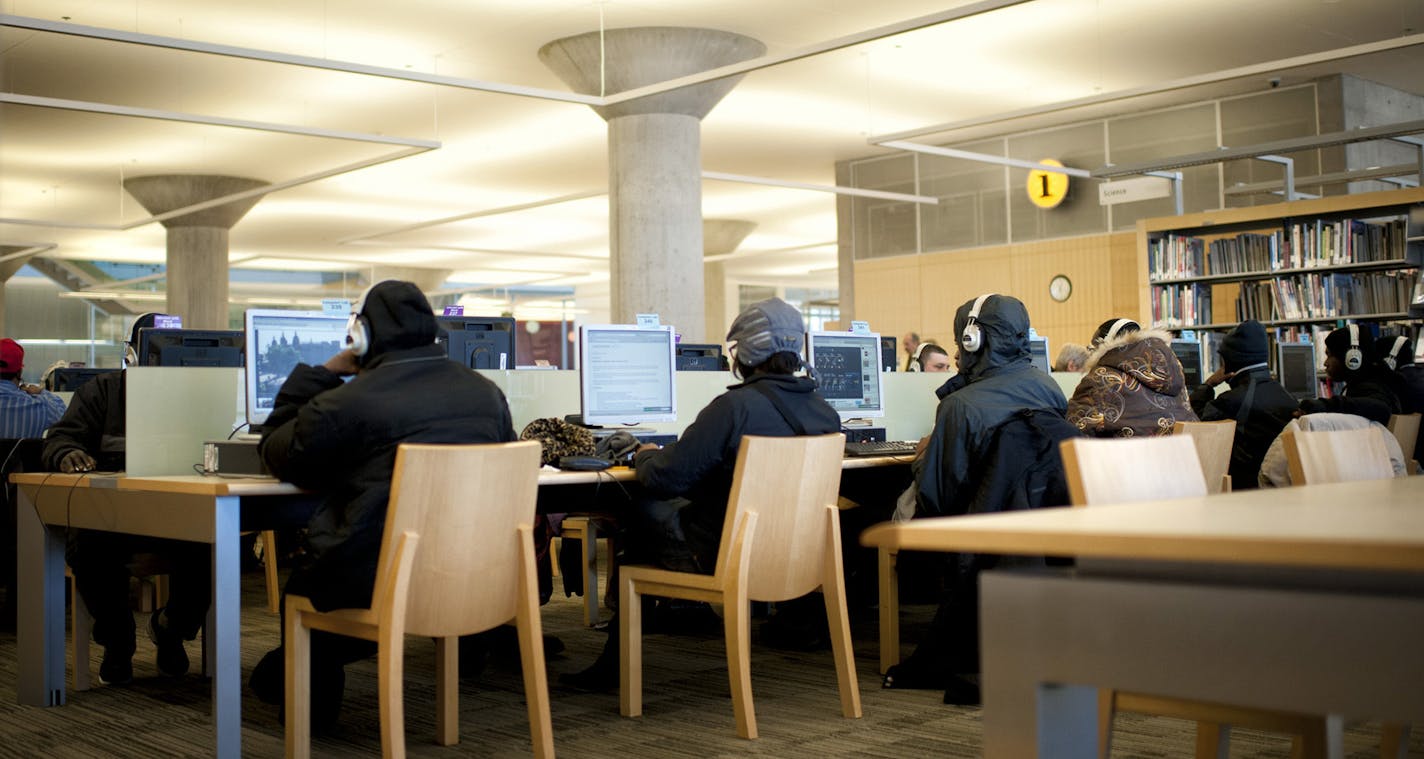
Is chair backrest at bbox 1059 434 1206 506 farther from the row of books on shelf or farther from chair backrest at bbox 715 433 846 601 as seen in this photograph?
the row of books on shelf

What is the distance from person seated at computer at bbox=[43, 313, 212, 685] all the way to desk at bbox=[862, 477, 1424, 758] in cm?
339

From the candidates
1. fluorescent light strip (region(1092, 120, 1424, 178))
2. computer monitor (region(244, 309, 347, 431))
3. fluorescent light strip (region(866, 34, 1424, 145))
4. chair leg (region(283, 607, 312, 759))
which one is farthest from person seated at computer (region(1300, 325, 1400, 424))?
chair leg (region(283, 607, 312, 759))

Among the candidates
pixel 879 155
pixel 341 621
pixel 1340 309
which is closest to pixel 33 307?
pixel 879 155

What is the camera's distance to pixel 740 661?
3.45m

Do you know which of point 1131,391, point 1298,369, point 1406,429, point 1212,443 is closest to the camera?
point 1212,443

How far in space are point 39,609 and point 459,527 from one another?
5.85 ft

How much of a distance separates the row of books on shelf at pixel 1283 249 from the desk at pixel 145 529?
5.78 m

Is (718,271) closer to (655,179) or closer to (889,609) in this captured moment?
(655,179)

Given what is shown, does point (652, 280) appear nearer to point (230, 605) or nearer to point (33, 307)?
point (230, 605)

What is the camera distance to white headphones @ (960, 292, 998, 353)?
4.05m

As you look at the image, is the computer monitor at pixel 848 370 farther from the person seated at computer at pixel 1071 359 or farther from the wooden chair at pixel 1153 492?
the wooden chair at pixel 1153 492

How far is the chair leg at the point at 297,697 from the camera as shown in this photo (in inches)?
121

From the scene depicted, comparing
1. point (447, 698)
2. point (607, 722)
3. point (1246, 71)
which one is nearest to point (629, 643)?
point (607, 722)

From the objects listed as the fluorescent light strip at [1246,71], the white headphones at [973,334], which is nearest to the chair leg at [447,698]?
the white headphones at [973,334]
